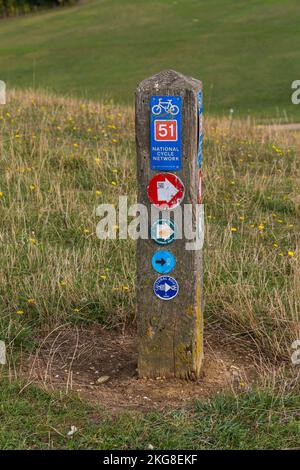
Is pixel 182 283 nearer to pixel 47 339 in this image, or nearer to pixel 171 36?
pixel 47 339

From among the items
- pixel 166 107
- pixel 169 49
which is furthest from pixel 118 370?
pixel 169 49

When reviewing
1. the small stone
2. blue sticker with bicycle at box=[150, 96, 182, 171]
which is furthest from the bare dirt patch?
blue sticker with bicycle at box=[150, 96, 182, 171]

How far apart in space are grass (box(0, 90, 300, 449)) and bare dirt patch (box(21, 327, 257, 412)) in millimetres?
107

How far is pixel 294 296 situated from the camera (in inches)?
176

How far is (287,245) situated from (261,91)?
1318 cm

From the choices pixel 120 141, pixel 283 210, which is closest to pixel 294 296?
pixel 283 210

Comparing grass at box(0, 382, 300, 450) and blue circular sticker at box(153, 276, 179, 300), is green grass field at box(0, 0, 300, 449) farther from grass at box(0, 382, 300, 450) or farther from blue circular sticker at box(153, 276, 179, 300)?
blue circular sticker at box(153, 276, 179, 300)

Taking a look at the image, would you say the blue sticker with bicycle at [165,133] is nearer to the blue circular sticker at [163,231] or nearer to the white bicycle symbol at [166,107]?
the white bicycle symbol at [166,107]

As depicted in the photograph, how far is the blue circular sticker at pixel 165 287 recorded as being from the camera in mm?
3857

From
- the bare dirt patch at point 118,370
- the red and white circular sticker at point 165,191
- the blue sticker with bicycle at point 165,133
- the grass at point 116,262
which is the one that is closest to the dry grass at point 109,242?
the grass at point 116,262

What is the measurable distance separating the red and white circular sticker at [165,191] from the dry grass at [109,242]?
0.95 m

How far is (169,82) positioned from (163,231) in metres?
0.72

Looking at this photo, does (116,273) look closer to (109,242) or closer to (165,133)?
(109,242)
